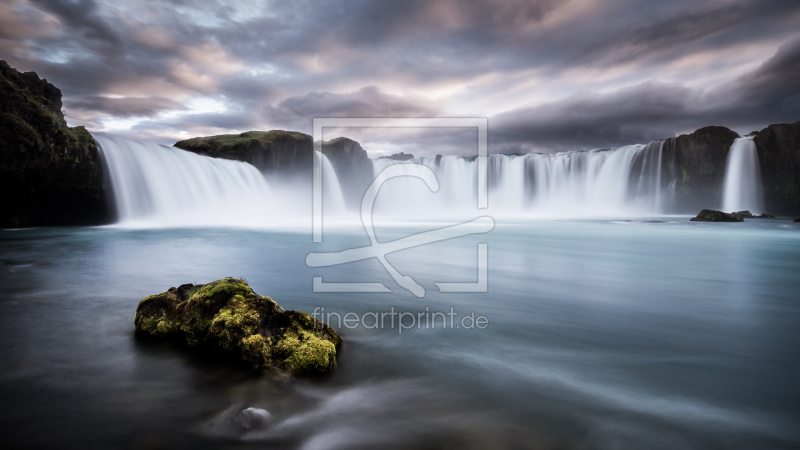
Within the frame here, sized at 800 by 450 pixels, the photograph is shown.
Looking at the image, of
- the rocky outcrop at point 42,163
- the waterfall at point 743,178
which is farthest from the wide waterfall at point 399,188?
the waterfall at point 743,178

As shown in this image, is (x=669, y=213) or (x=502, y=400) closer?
(x=502, y=400)

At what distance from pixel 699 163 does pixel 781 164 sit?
→ 7.21 m

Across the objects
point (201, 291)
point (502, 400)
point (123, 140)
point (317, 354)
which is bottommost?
point (502, 400)

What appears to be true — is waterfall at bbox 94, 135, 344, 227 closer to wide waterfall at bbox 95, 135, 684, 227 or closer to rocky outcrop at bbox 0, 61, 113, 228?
wide waterfall at bbox 95, 135, 684, 227

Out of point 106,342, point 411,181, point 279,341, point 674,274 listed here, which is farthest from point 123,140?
point 411,181

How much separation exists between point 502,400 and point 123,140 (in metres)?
28.1

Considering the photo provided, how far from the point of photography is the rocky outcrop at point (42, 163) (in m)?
16.0

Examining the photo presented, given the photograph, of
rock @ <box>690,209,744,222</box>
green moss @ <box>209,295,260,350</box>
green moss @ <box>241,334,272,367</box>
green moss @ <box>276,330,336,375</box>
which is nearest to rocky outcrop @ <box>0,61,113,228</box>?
green moss @ <box>209,295,260,350</box>

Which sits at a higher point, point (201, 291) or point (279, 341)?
point (201, 291)

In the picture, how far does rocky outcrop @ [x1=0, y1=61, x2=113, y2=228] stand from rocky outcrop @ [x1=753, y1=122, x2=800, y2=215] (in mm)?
61852

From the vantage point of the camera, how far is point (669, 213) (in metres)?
A: 50.5

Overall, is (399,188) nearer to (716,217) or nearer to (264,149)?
(264,149)

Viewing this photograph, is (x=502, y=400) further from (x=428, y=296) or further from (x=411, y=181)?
(x=411, y=181)

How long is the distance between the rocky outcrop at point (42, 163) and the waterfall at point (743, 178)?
61661mm
